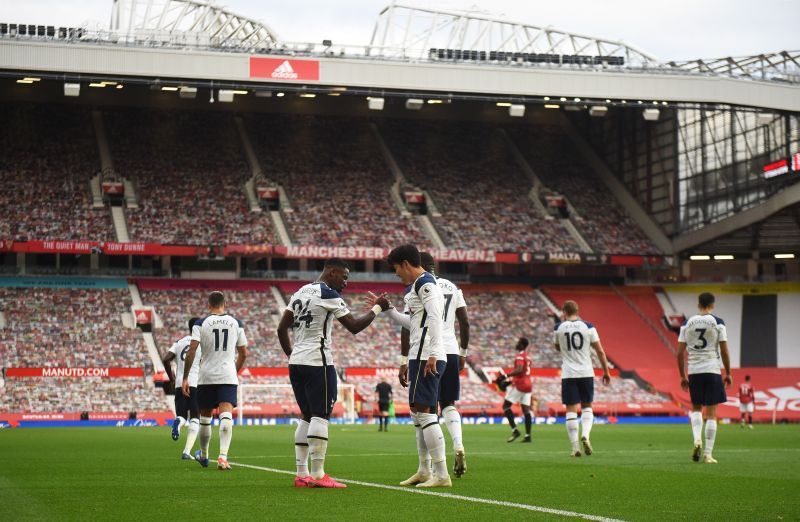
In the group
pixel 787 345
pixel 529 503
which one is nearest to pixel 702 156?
pixel 787 345

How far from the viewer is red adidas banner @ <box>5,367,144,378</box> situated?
43406mm

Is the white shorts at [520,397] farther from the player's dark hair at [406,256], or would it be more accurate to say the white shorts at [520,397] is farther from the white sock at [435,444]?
the player's dark hair at [406,256]

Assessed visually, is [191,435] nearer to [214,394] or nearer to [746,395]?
[214,394]

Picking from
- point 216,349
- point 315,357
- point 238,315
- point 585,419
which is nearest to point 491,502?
point 315,357

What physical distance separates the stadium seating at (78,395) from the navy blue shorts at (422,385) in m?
32.9

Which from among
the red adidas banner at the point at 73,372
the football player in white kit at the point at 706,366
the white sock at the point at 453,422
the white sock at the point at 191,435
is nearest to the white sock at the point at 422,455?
the white sock at the point at 453,422

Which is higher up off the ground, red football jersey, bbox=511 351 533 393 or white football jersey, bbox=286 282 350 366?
white football jersey, bbox=286 282 350 366

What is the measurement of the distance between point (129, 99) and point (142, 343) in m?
16.7

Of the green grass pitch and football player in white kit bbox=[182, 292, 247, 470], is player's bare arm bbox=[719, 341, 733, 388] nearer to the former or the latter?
the green grass pitch

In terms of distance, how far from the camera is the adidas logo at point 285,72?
4731cm

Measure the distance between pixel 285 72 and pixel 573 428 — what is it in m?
32.8

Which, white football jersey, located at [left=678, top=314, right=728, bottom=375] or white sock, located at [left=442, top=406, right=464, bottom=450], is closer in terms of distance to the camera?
white sock, located at [left=442, top=406, right=464, bottom=450]

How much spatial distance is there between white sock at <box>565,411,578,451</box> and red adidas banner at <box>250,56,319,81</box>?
32.3 m

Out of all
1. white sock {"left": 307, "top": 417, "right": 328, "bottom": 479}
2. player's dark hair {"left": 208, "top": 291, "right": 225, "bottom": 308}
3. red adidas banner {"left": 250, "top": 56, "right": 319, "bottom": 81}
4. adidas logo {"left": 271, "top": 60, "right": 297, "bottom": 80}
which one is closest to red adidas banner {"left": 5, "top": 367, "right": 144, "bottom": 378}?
red adidas banner {"left": 250, "top": 56, "right": 319, "bottom": 81}
